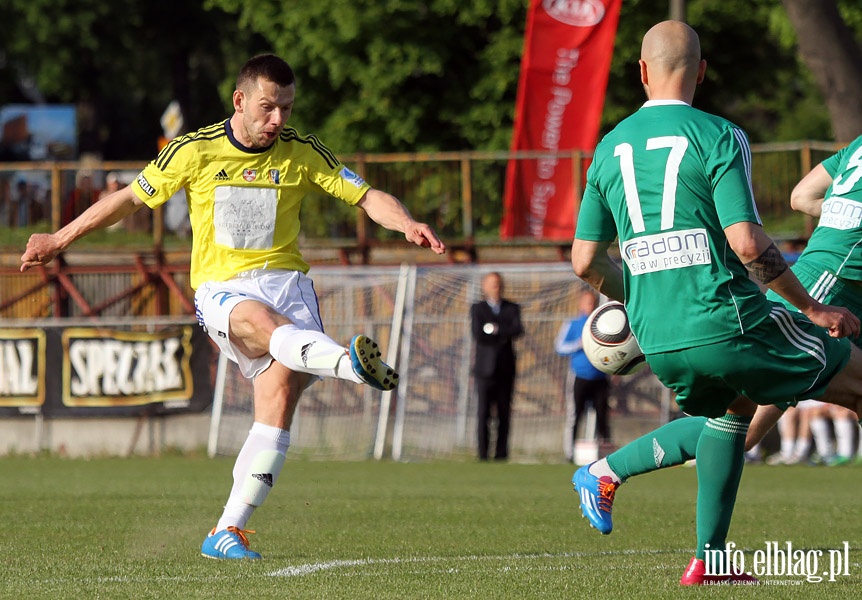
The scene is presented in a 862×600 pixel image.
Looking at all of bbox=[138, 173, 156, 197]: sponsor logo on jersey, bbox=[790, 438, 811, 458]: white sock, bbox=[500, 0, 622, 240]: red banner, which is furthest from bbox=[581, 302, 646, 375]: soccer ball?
bbox=[500, 0, 622, 240]: red banner

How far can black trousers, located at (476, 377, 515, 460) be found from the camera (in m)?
16.9

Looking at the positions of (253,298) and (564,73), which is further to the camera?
(564,73)

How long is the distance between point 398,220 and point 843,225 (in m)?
2.08

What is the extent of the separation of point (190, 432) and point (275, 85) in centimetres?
1176

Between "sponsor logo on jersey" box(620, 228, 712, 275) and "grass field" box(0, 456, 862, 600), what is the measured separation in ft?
4.12

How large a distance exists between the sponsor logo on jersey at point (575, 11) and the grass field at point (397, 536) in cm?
820

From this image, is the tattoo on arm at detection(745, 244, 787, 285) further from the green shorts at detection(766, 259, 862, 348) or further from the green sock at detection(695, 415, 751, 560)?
the green shorts at detection(766, 259, 862, 348)

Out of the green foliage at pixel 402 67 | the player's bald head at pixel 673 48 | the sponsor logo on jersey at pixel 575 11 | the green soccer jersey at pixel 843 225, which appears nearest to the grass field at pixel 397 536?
the green soccer jersey at pixel 843 225

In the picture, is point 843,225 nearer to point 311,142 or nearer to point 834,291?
point 834,291

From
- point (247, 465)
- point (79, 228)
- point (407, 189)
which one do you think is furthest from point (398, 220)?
point (407, 189)

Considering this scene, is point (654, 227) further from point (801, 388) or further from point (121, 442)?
point (121, 442)

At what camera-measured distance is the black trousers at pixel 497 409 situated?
16.9m

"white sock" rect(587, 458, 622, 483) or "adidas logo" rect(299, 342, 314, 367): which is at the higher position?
"adidas logo" rect(299, 342, 314, 367)

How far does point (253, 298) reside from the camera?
697cm
